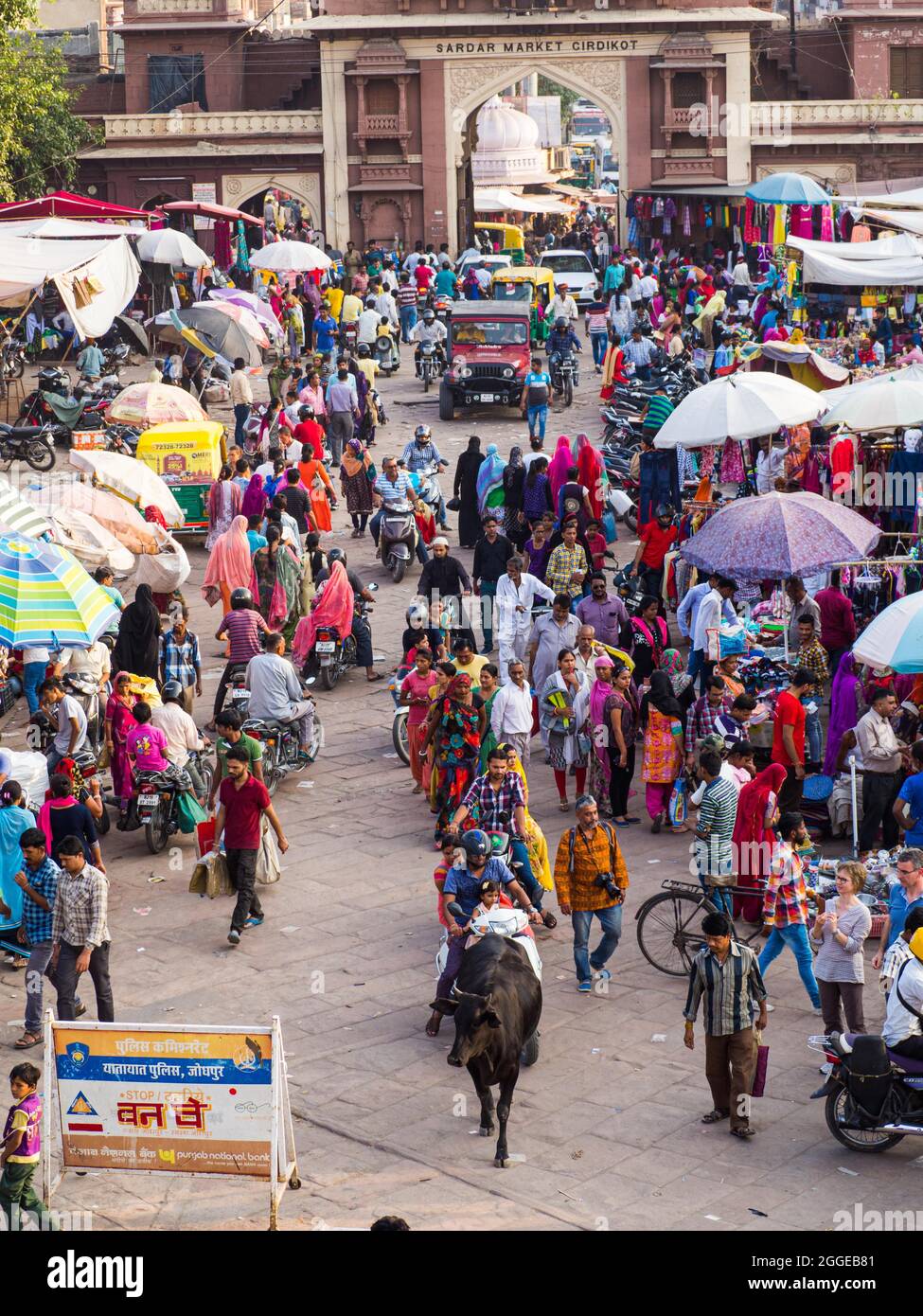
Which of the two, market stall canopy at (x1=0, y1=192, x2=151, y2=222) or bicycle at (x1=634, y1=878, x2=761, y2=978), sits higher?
market stall canopy at (x1=0, y1=192, x2=151, y2=222)

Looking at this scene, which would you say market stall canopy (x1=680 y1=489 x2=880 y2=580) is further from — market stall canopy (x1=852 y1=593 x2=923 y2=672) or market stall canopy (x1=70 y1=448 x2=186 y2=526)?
market stall canopy (x1=70 y1=448 x2=186 y2=526)

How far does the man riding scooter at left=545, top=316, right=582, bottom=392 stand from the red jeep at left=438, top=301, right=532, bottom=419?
0.40 metres

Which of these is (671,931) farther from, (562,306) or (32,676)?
(562,306)

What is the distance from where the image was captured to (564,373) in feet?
83.1

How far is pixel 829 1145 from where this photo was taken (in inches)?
326

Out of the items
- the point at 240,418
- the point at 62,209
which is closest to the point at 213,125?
the point at 62,209

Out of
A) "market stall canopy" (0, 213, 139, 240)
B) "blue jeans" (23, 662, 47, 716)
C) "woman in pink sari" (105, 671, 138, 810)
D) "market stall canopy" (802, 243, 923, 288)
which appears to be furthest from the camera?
"market stall canopy" (0, 213, 139, 240)

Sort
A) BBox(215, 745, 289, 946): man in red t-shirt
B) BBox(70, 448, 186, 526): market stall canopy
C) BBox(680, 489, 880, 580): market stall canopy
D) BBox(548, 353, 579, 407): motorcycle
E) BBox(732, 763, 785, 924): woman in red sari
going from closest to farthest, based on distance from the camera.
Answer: BBox(732, 763, 785, 924): woman in red sari < BBox(215, 745, 289, 946): man in red t-shirt < BBox(680, 489, 880, 580): market stall canopy < BBox(70, 448, 186, 526): market stall canopy < BBox(548, 353, 579, 407): motorcycle

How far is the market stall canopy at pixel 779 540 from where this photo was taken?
12461mm

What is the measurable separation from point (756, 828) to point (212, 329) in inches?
664

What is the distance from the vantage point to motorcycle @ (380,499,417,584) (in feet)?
57.4

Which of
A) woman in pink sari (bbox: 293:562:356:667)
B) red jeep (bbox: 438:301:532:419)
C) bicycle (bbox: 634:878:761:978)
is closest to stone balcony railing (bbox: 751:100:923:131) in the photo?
red jeep (bbox: 438:301:532:419)

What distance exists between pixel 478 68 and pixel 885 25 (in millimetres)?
9901
